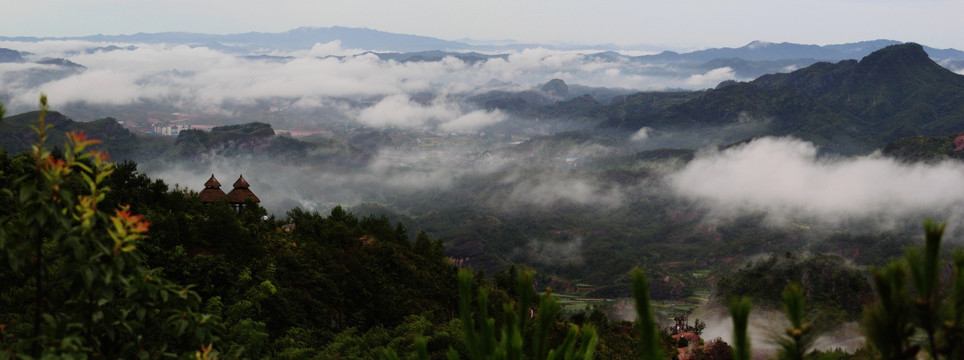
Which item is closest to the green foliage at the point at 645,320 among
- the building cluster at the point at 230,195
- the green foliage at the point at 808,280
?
the building cluster at the point at 230,195

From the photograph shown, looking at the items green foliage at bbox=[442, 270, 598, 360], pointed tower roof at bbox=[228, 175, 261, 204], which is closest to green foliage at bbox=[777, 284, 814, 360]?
green foliage at bbox=[442, 270, 598, 360]

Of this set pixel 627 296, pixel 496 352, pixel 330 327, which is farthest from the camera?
pixel 627 296

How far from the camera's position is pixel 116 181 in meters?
42.5

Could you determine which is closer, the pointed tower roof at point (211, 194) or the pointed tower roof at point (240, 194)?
the pointed tower roof at point (211, 194)

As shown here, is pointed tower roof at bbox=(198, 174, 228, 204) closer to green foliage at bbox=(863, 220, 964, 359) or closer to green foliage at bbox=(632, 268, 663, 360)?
green foliage at bbox=(632, 268, 663, 360)

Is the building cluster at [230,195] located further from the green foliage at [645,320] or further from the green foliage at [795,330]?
the green foliage at [795,330]

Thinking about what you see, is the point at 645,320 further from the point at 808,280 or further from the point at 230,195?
the point at 808,280

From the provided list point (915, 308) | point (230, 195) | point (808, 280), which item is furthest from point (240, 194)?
point (808, 280)

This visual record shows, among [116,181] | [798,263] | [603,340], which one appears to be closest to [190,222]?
[116,181]

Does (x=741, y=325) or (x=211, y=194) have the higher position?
(x=741, y=325)

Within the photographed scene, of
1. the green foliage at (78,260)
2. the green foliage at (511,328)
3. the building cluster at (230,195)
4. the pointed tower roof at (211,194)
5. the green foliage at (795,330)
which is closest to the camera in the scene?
the green foliage at (795,330)

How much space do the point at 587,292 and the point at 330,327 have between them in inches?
5980

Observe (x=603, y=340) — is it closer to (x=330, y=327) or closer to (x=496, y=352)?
(x=330, y=327)

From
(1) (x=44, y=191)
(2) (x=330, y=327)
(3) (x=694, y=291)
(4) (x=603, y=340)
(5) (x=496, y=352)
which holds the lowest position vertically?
(3) (x=694, y=291)
